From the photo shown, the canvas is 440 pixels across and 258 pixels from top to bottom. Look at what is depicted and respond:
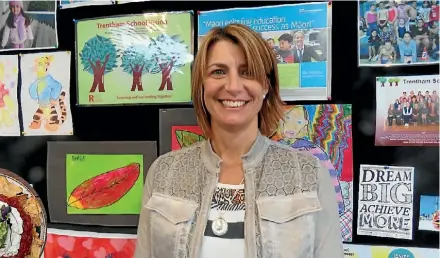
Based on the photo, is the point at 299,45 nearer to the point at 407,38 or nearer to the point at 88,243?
the point at 407,38

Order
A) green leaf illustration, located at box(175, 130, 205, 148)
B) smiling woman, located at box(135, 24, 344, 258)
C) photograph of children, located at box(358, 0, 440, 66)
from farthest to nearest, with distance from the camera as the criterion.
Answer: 1. green leaf illustration, located at box(175, 130, 205, 148)
2. photograph of children, located at box(358, 0, 440, 66)
3. smiling woman, located at box(135, 24, 344, 258)

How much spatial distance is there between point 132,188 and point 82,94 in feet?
1.10

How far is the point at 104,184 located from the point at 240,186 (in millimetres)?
529

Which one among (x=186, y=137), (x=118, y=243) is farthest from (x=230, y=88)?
(x=118, y=243)

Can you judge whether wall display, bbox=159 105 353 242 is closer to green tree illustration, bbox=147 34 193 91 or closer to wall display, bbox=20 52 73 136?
green tree illustration, bbox=147 34 193 91

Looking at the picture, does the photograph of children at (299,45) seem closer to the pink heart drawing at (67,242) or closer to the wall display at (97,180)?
the wall display at (97,180)

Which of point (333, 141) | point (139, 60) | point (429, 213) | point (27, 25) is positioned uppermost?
point (27, 25)

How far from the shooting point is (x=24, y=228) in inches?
55.9

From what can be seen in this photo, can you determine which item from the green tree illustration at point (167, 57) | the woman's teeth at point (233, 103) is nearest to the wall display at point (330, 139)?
the woman's teeth at point (233, 103)

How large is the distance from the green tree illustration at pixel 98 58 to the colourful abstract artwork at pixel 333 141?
22.6 inches

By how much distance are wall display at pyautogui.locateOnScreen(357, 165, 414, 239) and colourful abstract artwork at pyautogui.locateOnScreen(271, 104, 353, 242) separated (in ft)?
0.12

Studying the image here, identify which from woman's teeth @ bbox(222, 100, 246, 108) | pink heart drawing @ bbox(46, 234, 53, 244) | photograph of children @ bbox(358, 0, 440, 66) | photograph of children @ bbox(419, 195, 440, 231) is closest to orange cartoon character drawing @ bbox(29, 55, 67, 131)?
pink heart drawing @ bbox(46, 234, 53, 244)

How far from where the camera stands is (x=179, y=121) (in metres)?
1.28

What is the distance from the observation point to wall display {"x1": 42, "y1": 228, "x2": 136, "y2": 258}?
134 centimetres
